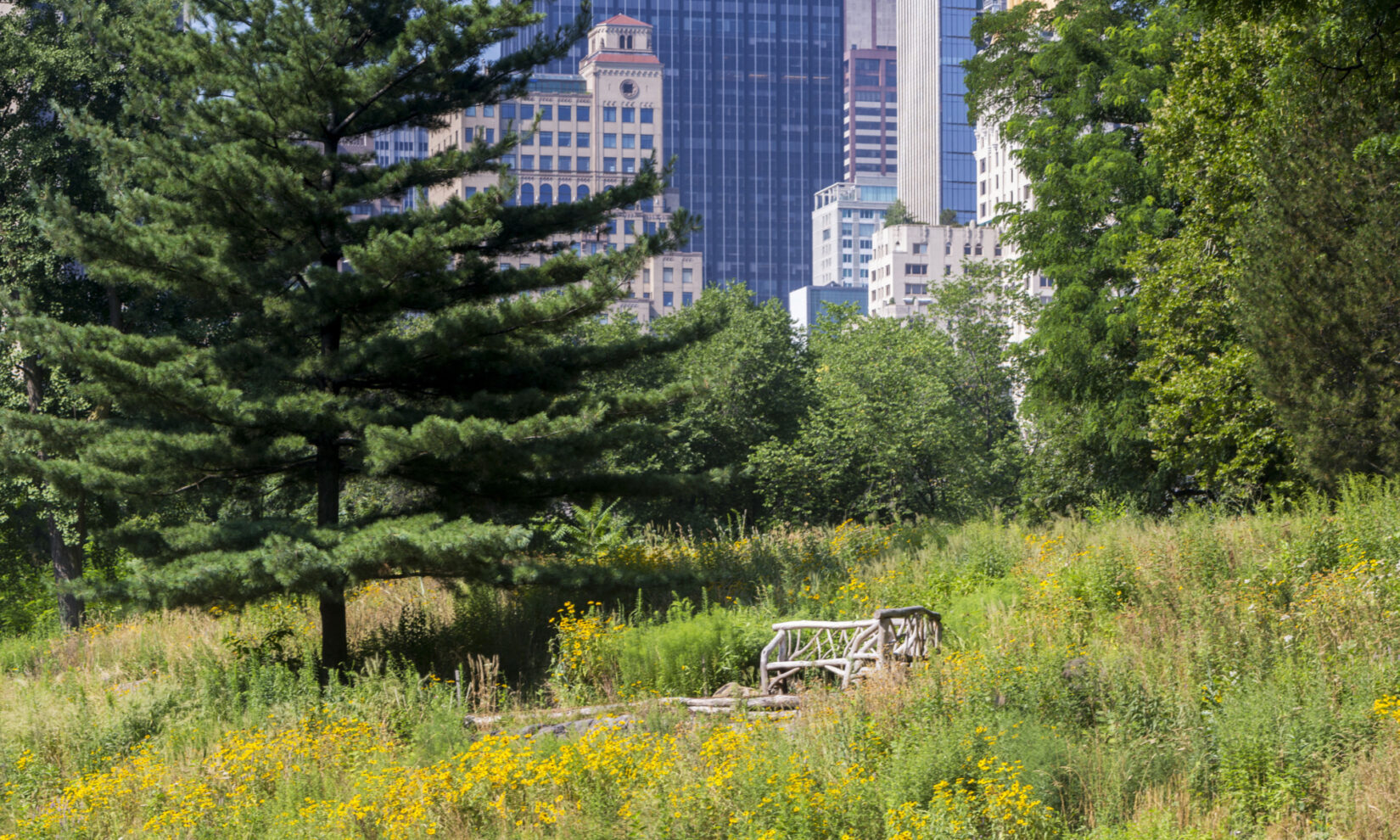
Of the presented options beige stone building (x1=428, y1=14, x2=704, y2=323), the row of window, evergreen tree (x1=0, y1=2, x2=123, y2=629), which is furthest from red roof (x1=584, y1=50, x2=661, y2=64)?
evergreen tree (x1=0, y1=2, x2=123, y2=629)

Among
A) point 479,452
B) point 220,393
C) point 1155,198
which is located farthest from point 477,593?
point 1155,198

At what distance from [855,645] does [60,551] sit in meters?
21.7

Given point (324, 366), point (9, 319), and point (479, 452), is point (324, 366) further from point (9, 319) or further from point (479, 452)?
point (9, 319)

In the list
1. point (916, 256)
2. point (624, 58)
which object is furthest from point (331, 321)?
point (624, 58)

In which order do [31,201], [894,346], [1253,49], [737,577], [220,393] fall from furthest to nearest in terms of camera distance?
[894,346] < [31,201] < [1253,49] < [737,577] < [220,393]

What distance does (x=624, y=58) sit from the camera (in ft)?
589

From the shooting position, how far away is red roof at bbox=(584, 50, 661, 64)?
577 ft

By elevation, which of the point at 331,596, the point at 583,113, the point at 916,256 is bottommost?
the point at 331,596

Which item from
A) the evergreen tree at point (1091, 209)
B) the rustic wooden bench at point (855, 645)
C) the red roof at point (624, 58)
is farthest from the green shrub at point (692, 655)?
the red roof at point (624, 58)

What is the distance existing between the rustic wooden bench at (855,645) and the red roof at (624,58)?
170916mm

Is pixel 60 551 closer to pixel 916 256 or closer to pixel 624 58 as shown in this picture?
pixel 916 256

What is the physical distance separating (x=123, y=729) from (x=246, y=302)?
5.64 m

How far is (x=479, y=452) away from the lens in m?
13.8

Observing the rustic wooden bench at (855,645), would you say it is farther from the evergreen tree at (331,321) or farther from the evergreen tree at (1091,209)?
the evergreen tree at (1091,209)
